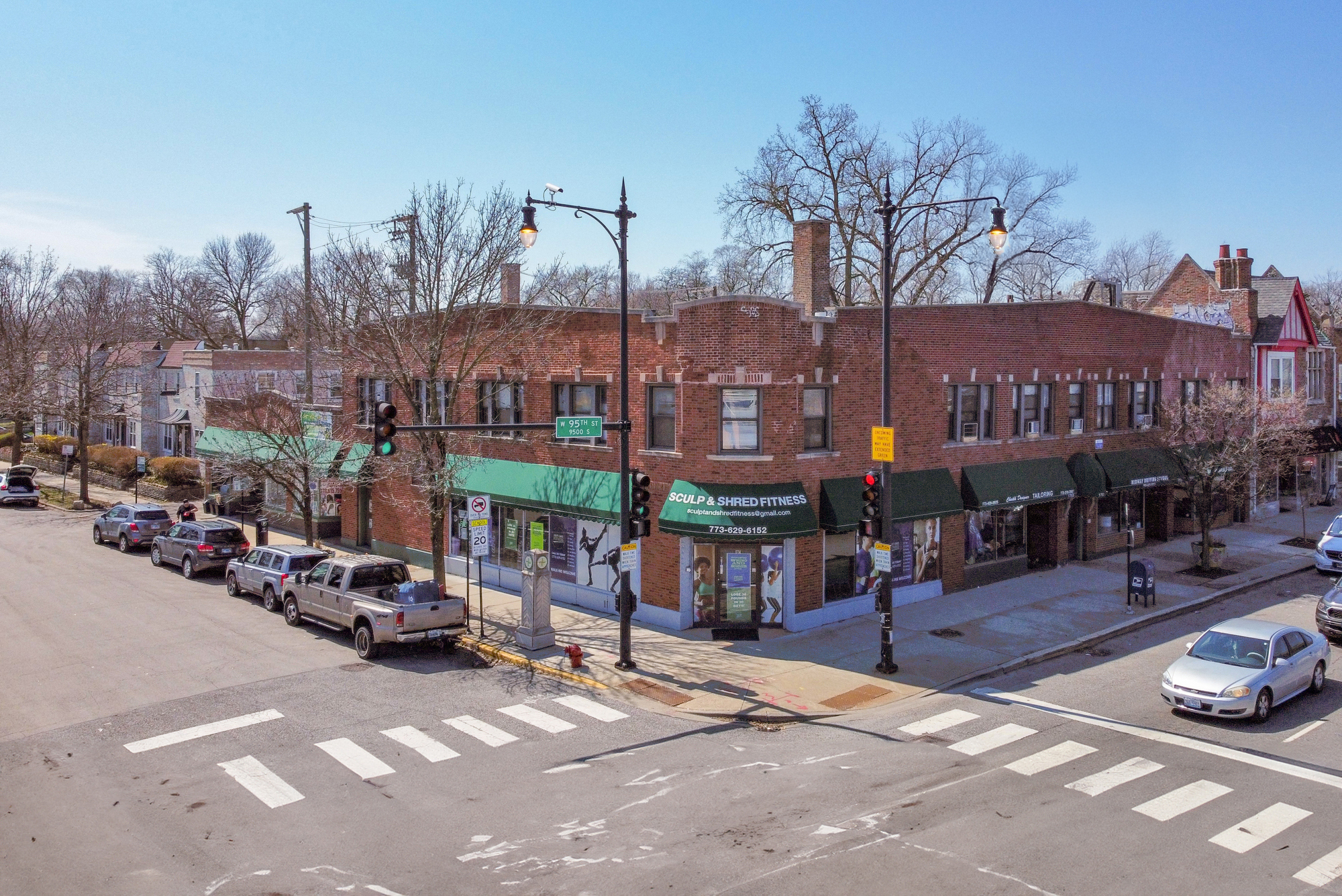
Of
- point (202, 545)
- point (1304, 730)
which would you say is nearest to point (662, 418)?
point (1304, 730)

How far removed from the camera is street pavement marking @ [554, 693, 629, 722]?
15.9m

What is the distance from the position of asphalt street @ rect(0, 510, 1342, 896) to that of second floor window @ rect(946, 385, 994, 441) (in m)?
7.37

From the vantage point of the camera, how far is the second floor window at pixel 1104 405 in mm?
29531

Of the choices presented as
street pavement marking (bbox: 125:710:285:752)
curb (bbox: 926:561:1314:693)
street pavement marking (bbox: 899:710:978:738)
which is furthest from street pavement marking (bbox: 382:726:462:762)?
curb (bbox: 926:561:1314:693)

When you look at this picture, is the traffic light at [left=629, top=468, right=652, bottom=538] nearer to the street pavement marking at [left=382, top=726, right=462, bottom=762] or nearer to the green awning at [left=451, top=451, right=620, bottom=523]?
the green awning at [left=451, top=451, right=620, bottom=523]

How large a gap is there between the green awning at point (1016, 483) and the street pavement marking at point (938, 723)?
9.70 metres

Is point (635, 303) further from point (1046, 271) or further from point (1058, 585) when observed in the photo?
point (1058, 585)

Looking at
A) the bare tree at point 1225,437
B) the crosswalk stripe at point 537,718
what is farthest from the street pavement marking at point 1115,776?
the bare tree at point 1225,437

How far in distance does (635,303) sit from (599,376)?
4820 centimetres

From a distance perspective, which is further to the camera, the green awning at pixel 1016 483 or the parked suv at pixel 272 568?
the green awning at pixel 1016 483

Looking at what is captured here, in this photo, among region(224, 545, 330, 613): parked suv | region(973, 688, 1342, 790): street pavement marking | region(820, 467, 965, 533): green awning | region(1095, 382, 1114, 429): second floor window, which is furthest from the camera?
region(1095, 382, 1114, 429): second floor window

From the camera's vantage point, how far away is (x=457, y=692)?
1730 centimetres

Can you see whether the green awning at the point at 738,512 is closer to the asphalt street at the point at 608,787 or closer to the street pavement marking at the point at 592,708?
the asphalt street at the point at 608,787

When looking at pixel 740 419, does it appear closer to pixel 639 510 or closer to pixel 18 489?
pixel 639 510
